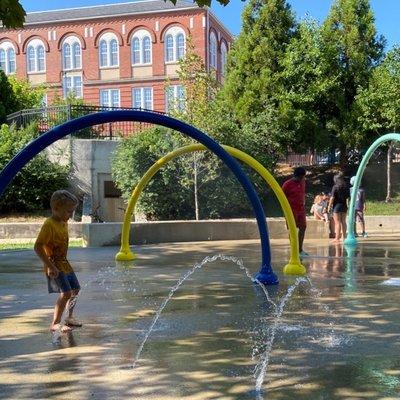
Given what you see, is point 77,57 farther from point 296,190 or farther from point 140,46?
point 296,190

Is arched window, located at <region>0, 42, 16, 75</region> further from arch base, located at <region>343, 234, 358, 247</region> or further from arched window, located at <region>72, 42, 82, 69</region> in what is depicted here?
arch base, located at <region>343, 234, 358, 247</region>

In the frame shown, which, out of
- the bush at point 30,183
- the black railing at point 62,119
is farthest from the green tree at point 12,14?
the black railing at point 62,119

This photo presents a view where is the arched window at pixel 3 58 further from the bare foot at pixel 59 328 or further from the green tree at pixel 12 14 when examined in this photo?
the bare foot at pixel 59 328

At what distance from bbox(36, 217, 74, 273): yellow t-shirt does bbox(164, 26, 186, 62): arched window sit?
40.5 metres

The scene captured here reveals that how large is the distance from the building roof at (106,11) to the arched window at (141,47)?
165 centimetres

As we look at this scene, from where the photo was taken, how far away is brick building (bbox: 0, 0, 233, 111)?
44719mm

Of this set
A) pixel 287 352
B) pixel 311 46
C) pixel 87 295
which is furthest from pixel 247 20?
pixel 287 352

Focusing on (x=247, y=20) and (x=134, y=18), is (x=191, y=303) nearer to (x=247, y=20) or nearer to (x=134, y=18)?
(x=247, y=20)

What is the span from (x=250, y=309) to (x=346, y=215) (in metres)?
7.98

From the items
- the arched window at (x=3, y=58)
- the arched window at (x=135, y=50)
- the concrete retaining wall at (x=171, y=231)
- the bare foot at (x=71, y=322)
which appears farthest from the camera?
the arched window at (x=3, y=58)

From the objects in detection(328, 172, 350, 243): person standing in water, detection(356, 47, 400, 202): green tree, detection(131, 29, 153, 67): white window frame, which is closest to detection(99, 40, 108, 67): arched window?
detection(131, 29, 153, 67): white window frame

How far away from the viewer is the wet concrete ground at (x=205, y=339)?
396 cm

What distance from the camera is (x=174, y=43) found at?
44875 mm

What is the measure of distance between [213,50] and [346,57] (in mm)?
19539
